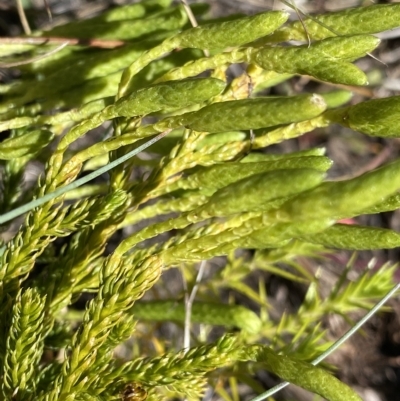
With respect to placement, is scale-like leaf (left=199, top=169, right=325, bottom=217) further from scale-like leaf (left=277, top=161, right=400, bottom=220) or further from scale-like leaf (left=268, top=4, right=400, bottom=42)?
scale-like leaf (left=268, top=4, right=400, bottom=42)

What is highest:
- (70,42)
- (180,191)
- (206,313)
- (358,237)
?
(70,42)

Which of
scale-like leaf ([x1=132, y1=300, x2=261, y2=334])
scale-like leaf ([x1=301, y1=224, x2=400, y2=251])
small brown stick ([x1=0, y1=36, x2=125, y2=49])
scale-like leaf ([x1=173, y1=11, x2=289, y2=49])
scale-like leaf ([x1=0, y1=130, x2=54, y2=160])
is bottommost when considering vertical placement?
scale-like leaf ([x1=132, y1=300, x2=261, y2=334])

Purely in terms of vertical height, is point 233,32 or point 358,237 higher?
point 233,32

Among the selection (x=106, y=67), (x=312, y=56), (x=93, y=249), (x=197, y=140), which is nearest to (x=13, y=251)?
(x=93, y=249)

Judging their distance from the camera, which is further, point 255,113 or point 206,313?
point 206,313

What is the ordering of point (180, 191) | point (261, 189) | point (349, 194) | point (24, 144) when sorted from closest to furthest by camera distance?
point (349, 194)
point (261, 189)
point (24, 144)
point (180, 191)

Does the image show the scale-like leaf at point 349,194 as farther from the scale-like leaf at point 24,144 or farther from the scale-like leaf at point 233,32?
the scale-like leaf at point 24,144

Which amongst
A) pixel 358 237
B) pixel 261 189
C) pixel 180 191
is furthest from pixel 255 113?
pixel 180 191

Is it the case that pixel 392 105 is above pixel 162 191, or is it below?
above

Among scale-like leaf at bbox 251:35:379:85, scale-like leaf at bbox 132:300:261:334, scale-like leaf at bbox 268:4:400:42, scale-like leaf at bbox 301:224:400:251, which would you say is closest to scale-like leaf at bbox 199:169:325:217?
scale-like leaf at bbox 301:224:400:251

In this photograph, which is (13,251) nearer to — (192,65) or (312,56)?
(192,65)

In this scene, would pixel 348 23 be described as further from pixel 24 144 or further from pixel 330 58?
pixel 24 144
